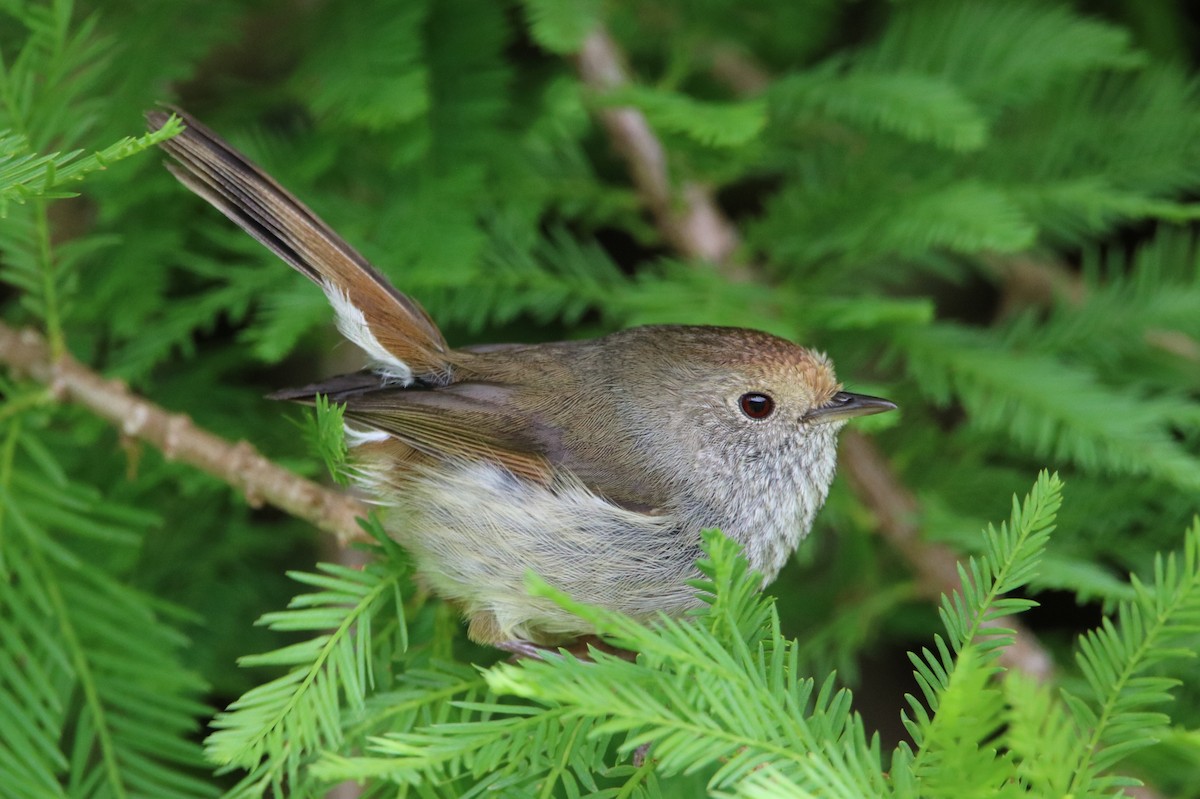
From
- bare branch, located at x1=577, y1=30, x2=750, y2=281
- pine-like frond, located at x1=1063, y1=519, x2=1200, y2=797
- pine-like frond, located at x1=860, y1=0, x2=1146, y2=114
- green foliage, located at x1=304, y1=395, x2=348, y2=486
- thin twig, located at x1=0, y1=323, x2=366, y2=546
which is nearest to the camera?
pine-like frond, located at x1=1063, y1=519, x2=1200, y2=797

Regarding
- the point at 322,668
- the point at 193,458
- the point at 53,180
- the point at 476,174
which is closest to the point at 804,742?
the point at 322,668

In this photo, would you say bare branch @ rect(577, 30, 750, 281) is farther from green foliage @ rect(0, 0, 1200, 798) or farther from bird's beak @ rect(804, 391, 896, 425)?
bird's beak @ rect(804, 391, 896, 425)

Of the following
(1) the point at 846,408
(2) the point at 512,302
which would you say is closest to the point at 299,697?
(1) the point at 846,408

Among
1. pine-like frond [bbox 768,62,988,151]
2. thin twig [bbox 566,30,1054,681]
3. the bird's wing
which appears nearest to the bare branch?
thin twig [bbox 566,30,1054,681]

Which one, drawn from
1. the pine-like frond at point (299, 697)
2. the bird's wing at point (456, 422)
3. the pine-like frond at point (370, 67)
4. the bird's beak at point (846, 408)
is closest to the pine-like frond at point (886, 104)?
the bird's beak at point (846, 408)

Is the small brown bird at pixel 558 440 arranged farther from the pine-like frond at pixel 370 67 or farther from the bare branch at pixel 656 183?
the bare branch at pixel 656 183
